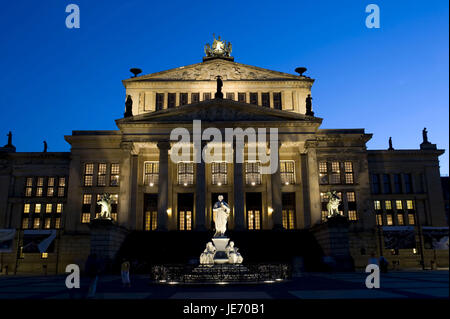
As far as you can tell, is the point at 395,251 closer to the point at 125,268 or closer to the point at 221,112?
the point at 221,112

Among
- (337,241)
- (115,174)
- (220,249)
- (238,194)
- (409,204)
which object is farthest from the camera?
(409,204)

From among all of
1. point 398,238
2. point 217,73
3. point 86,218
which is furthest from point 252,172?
point 86,218

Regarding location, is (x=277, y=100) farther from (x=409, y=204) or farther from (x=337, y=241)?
(x=337, y=241)

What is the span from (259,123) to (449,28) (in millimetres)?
39530

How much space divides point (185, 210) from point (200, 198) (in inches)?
261

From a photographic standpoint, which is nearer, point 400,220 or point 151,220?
point 151,220

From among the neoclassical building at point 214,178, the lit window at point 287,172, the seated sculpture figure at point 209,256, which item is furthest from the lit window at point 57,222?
the seated sculpture figure at point 209,256

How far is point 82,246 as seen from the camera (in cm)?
4562

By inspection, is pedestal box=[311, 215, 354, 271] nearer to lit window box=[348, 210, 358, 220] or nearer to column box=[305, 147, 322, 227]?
column box=[305, 147, 322, 227]

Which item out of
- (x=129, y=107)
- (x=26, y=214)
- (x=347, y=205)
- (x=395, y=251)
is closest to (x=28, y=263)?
(x=26, y=214)

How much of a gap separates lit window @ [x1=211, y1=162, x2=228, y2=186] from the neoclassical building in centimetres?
13

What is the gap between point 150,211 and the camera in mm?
49156

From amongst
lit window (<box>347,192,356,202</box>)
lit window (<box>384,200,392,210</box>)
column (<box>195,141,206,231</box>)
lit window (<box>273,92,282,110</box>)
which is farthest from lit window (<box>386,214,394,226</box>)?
column (<box>195,141,206,231</box>)

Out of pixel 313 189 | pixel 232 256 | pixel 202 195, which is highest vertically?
pixel 313 189
